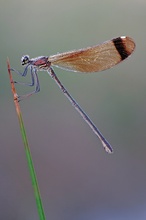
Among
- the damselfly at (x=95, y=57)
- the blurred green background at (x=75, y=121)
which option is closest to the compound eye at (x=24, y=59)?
the damselfly at (x=95, y=57)

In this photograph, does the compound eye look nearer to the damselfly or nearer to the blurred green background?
the damselfly

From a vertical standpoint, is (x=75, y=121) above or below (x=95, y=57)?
above

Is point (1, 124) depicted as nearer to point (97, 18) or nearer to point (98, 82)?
point (98, 82)

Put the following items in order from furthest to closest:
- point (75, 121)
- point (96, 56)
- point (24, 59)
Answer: point (75, 121), point (96, 56), point (24, 59)

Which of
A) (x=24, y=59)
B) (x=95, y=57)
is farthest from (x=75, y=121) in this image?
(x=24, y=59)

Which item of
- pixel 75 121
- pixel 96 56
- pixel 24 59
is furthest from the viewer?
pixel 75 121

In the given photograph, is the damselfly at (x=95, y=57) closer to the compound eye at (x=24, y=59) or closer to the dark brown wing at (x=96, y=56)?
the dark brown wing at (x=96, y=56)

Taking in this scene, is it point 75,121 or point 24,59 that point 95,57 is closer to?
point 24,59
